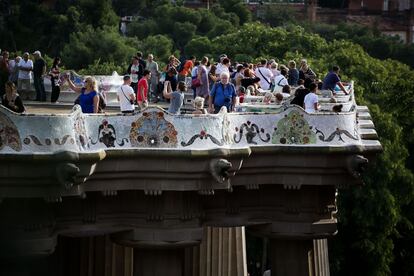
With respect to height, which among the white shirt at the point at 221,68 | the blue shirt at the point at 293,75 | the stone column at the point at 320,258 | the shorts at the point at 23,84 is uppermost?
the white shirt at the point at 221,68

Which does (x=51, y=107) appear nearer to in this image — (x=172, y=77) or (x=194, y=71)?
A: (x=172, y=77)

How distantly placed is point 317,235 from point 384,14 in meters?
135

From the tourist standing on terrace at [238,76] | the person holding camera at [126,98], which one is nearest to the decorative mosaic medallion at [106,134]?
the person holding camera at [126,98]

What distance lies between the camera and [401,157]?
227 ft

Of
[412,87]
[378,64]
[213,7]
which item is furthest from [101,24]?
[412,87]

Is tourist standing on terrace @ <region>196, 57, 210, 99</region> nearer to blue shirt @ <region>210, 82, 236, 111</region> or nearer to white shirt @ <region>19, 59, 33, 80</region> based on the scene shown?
blue shirt @ <region>210, 82, 236, 111</region>

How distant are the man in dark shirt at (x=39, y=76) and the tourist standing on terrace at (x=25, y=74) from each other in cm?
28

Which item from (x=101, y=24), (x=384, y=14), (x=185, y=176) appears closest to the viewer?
(x=185, y=176)

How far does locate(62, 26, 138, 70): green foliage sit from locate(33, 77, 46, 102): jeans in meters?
68.6

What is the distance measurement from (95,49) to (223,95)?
82.8 meters

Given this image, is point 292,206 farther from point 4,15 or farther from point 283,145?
point 4,15

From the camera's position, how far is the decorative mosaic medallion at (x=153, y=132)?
29.6 metres

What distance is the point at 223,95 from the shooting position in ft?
107

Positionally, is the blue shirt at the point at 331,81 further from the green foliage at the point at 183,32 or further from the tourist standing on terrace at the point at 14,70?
the green foliage at the point at 183,32
